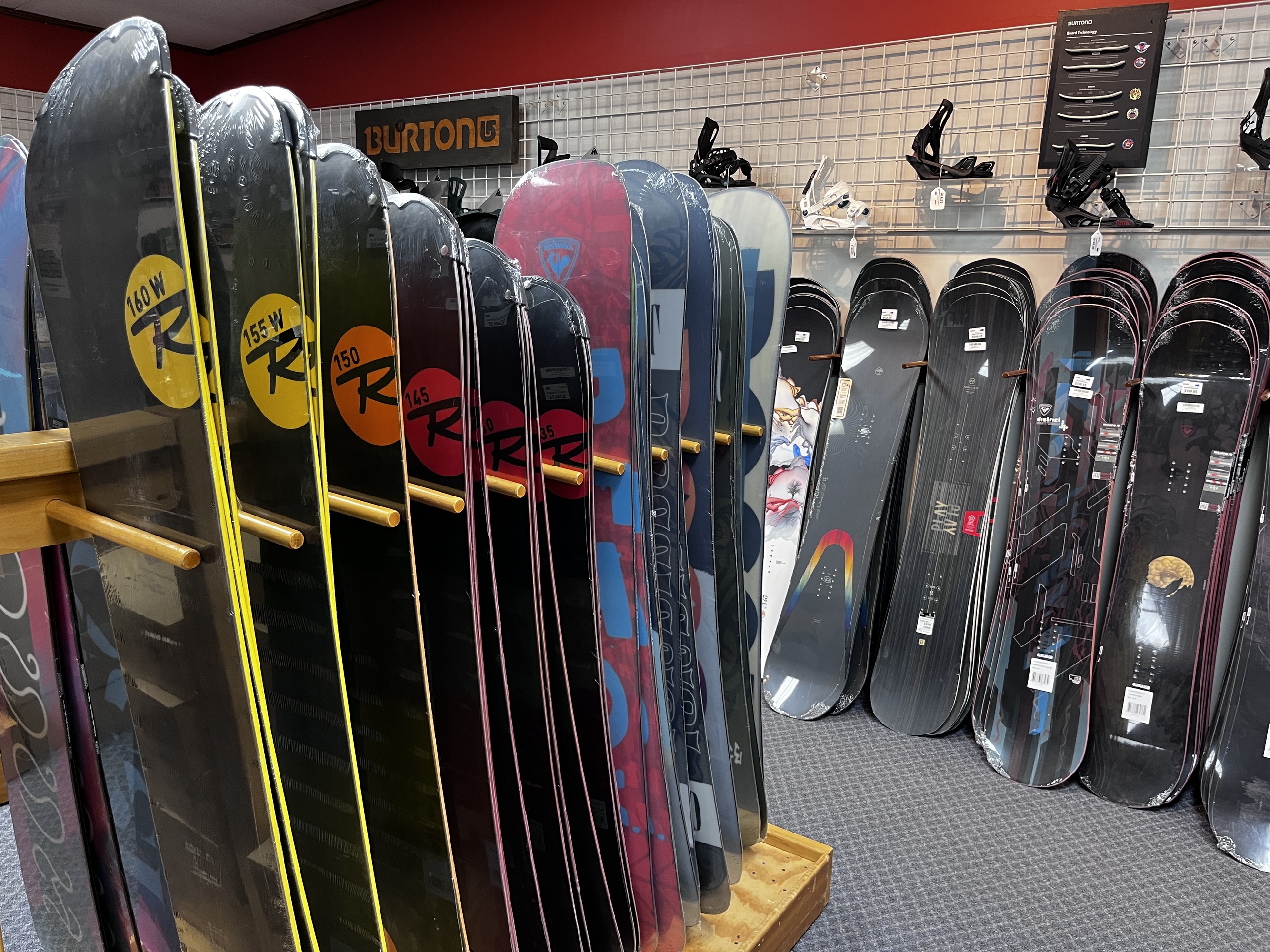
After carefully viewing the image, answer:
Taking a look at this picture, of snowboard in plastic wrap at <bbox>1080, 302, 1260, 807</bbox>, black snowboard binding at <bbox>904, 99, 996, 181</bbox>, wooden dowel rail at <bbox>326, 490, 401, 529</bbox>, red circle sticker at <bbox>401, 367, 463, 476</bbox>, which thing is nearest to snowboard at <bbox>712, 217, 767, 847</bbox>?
red circle sticker at <bbox>401, 367, 463, 476</bbox>

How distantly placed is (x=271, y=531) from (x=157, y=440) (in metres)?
0.13

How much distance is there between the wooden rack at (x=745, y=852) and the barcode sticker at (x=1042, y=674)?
2.98ft

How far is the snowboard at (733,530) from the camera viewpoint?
145 centimetres

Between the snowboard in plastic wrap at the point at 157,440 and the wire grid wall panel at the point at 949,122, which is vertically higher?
the wire grid wall panel at the point at 949,122

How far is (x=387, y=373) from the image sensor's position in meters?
0.89

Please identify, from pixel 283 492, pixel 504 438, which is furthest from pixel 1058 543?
Answer: pixel 283 492

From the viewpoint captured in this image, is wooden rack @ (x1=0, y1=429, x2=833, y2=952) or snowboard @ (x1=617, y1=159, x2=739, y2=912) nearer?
wooden rack @ (x1=0, y1=429, x2=833, y2=952)

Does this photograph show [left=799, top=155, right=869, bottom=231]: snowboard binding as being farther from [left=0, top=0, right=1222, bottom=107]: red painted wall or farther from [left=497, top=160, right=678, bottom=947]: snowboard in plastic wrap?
[left=497, top=160, right=678, bottom=947]: snowboard in plastic wrap

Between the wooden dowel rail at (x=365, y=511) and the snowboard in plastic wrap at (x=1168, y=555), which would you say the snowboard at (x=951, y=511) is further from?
the wooden dowel rail at (x=365, y=511)

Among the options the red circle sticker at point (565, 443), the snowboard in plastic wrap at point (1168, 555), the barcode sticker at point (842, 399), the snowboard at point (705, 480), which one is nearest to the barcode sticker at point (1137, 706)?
the snowboard in plastic wrap at point (1168, 555)

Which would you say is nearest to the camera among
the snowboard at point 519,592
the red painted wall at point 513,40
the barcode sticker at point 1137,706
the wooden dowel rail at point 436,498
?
the wooden dowel rail at point 436,498

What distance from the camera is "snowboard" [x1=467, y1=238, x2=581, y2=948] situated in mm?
1065

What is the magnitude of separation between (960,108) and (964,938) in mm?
2371

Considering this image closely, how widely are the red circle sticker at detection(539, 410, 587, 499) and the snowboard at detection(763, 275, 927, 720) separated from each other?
5.66 ft
